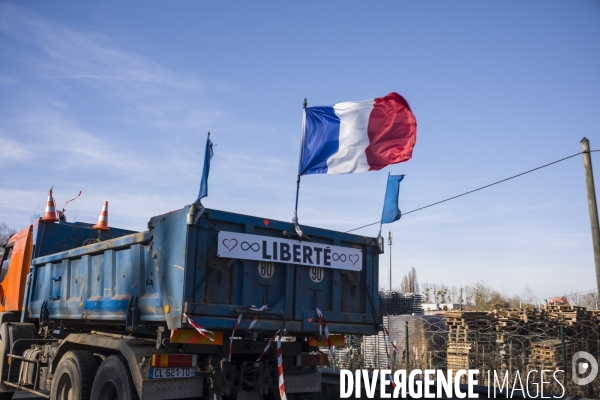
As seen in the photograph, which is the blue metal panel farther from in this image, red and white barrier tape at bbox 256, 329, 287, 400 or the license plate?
the license plate

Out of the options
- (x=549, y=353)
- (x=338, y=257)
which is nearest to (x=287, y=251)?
(x=338, y=257)

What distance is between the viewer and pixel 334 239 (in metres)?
7.52

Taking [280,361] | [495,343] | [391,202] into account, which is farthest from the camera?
[495,343]

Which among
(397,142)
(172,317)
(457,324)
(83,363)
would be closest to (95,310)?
(83,363)

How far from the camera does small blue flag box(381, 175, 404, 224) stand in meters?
8.62

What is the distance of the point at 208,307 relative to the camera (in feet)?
20.1

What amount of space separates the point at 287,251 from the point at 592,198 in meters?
9.71

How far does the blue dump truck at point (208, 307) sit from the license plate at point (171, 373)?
0.01m

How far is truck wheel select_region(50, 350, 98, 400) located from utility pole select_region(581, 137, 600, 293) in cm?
1097

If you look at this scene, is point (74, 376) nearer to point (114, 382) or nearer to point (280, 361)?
point (114, 382)

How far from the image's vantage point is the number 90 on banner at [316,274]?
7.21 metres

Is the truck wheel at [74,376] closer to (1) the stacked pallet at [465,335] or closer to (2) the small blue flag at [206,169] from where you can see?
(2) the small blue flag at [206,169]

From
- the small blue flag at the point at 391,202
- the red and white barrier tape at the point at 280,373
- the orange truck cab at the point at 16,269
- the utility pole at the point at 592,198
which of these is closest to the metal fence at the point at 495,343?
the utility pole at the point at 592,198

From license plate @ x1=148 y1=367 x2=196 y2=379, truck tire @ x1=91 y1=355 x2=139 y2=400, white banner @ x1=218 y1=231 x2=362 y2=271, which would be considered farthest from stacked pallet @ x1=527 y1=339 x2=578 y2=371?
truck tire @ x1=91 y1=355 x2=139 y2=400
